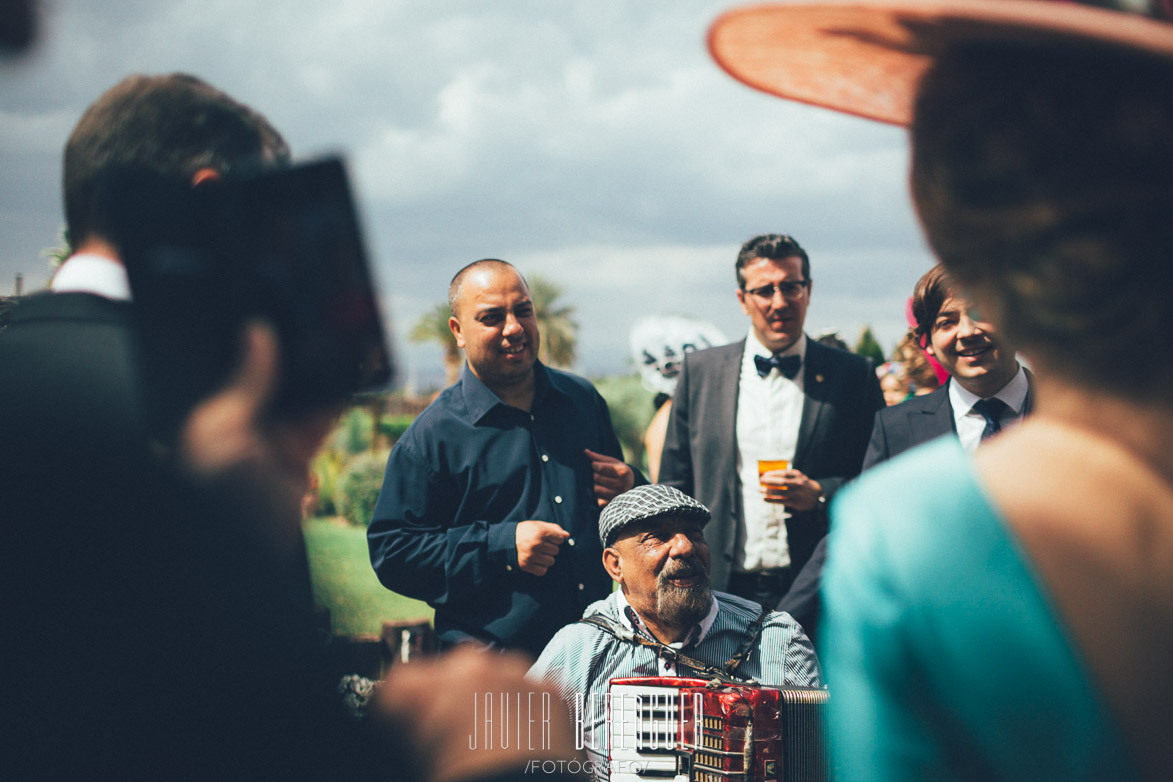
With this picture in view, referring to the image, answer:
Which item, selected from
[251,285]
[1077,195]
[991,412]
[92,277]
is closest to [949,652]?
[1077,195]

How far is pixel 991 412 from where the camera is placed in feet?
10.5

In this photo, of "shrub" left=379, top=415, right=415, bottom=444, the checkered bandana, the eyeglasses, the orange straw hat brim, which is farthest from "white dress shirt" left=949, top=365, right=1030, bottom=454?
"shrub" left=379, top=415, right=415, bottom=444

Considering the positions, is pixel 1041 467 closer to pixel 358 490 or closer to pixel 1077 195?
pixel 1077 195

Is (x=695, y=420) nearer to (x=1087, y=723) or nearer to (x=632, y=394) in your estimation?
(x=1087, y=723)

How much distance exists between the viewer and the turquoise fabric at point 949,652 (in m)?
0.71

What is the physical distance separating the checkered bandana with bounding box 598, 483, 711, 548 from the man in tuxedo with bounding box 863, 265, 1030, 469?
29.9 inches

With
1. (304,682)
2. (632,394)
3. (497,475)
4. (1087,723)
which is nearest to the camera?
(1087,723)

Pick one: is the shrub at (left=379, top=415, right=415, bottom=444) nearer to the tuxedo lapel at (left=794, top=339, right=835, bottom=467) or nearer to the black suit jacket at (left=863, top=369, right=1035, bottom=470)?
the tuxedo lapel at (left=794, top=339, right=835, bottom=467)

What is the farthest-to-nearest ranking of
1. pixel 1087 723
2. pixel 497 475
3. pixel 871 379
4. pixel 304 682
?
1. pixel 871 379
2. pixel 497 475
3. pixel 304 682
4. pixel 1087 723

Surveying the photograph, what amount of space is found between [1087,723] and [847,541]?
9.8 inches

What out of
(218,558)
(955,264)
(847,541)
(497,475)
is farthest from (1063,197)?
(497,475)

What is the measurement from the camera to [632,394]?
59.8ft

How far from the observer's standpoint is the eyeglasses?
3.91 meters

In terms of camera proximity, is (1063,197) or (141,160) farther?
(141,160)
